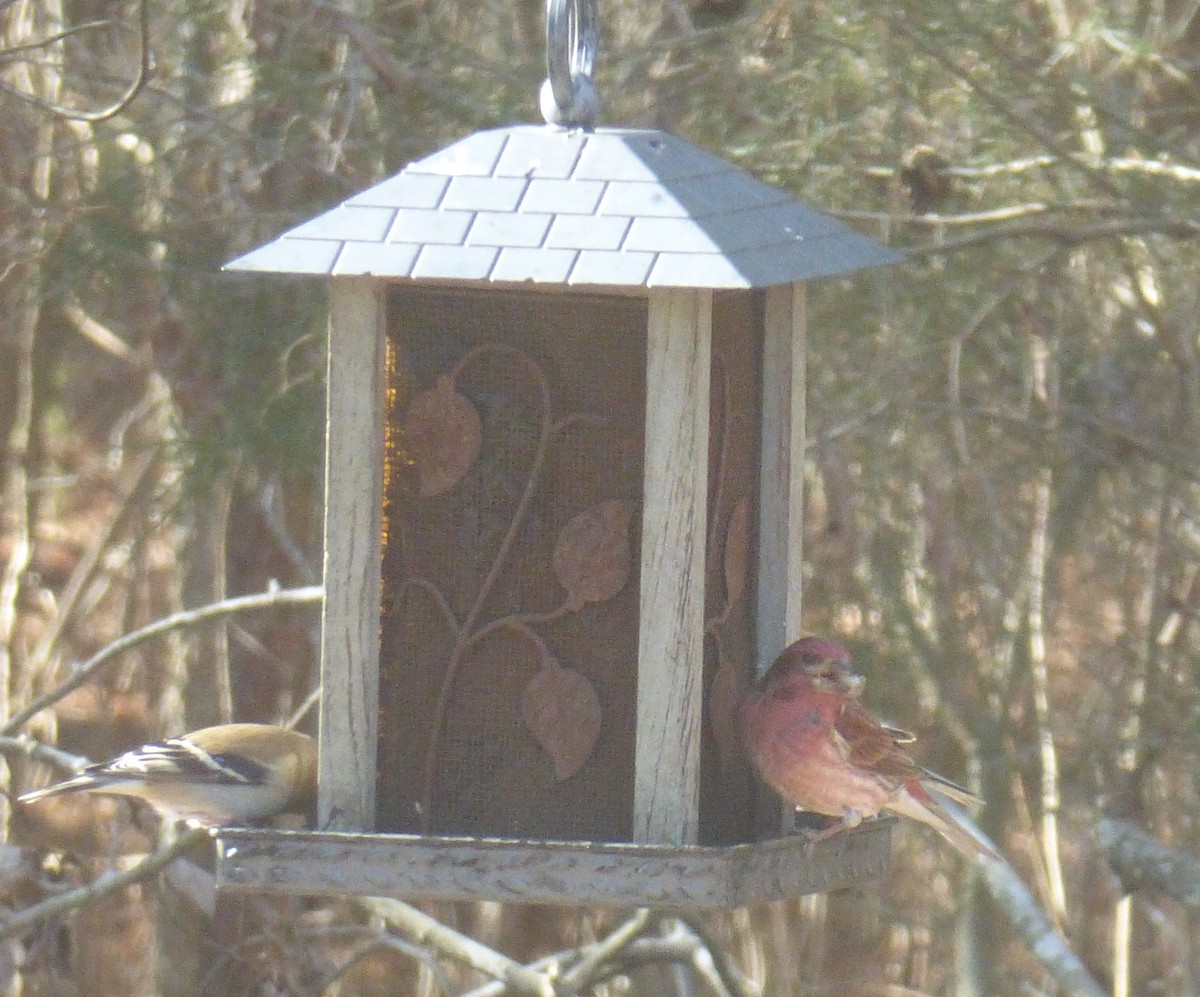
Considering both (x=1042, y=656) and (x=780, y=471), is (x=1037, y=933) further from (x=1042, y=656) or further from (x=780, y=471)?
(x=780, y=471)

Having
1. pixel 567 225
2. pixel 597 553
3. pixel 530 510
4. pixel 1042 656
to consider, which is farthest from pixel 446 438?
pixel 1042 656

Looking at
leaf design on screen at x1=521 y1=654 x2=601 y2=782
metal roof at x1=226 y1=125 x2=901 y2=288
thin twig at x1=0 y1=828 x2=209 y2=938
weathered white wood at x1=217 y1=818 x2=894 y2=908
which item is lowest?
thin twig at x1=0 y1=828 x2=209 y2=938

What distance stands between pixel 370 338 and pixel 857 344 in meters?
2.42

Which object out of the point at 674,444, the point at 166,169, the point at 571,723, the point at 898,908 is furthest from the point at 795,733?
the point at 898,908

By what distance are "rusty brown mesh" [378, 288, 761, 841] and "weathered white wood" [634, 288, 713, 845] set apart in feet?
0.39

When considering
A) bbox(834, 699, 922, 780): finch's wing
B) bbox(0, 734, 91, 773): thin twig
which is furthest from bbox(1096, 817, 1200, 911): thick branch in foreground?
bbox(0, 734, 91, 773): thin twig

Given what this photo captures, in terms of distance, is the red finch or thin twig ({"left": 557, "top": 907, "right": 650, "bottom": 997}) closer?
the red finch

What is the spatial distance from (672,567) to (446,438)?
443mm

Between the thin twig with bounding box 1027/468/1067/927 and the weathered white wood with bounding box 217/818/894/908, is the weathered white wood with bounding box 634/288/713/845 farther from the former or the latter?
the thin twig with bounding box 1027/468/1067/927

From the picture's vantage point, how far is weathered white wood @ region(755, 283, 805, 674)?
3.41 m

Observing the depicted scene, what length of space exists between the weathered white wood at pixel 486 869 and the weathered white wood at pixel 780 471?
62 cm

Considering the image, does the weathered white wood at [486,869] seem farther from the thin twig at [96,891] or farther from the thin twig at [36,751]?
the thin twig at [36,751]

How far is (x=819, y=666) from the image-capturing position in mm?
3186

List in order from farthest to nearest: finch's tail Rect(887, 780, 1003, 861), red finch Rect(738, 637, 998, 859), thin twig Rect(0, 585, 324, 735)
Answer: thin twig Rect(0, 585, 324, 735) → finch's tail Rect(887, 780, 1003, 861) → red finch Rect(738, 637, 998, 859)
